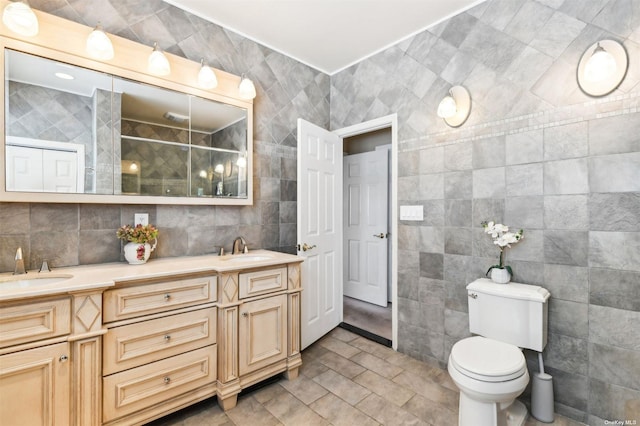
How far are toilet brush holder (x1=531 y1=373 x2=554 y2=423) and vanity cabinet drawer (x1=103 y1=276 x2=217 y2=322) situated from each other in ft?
6.67

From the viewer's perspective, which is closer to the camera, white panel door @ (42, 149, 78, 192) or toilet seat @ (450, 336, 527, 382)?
toilet seat @ (450, 336, 527, 382)

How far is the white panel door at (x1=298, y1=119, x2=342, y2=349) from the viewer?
250cm

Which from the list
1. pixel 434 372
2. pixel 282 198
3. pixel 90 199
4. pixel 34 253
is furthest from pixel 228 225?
pixel 434 372

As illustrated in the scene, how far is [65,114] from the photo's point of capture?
165 centimetres

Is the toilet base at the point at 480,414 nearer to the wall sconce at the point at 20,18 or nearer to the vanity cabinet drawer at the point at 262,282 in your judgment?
the vanity cabinet drawer at the point at 262,282

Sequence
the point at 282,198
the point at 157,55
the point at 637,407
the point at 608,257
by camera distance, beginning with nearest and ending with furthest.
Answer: the point at 637,407 → the point at 608,257 → the point at 157,55 → the point at 282,198

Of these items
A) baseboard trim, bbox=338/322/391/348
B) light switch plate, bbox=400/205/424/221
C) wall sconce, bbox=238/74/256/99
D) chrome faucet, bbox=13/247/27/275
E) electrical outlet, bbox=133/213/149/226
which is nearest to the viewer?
chrome faucet, bbox=13/247/27/275

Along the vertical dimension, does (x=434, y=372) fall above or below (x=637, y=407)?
below

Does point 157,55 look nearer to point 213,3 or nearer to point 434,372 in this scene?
point 213,3

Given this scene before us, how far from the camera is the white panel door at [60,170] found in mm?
1597

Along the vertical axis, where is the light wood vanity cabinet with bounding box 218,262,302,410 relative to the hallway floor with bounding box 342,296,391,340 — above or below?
above

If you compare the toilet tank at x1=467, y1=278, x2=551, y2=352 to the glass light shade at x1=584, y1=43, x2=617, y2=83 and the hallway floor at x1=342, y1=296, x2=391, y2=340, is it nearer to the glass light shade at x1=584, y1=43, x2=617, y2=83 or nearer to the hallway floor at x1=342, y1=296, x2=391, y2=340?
the hallway floor at x1=342, y1=296, x2=391, y2=340

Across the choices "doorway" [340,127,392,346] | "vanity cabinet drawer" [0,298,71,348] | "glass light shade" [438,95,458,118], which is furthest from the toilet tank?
"vanity cabinet drawer" [0,298,71,348]

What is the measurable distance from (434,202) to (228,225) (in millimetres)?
1689
